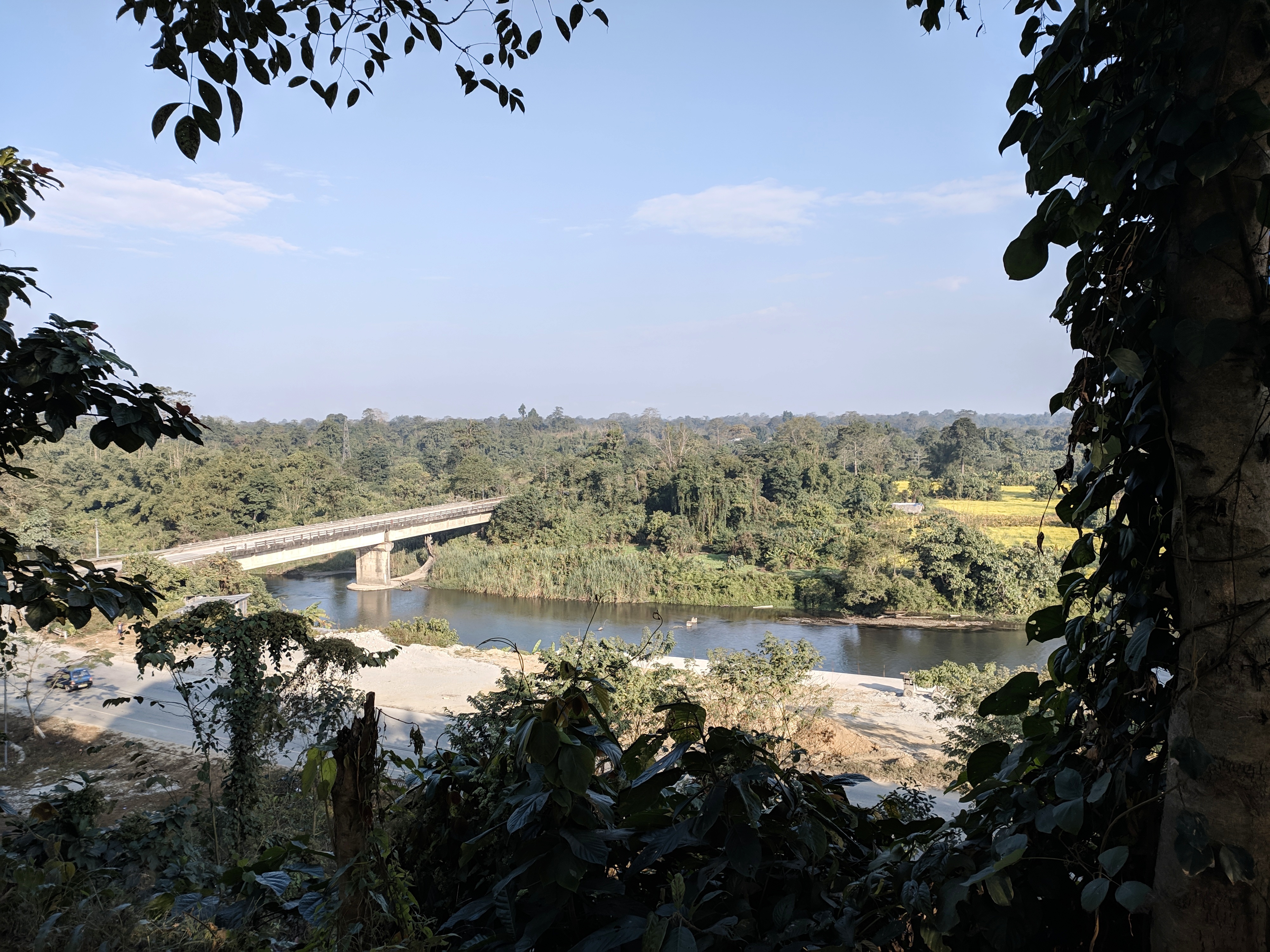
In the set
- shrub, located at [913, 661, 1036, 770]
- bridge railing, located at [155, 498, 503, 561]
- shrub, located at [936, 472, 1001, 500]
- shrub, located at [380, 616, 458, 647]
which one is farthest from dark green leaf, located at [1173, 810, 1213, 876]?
shrub, located at [936, 472, 1001, 500]

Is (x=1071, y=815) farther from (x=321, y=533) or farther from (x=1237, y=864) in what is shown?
(x=321, y=533)

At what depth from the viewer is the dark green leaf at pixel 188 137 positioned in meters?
0.93

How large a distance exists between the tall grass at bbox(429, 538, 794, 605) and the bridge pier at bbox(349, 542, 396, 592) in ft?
4.52

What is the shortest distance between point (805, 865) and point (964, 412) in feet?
123

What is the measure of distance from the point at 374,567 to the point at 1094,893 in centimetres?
2079

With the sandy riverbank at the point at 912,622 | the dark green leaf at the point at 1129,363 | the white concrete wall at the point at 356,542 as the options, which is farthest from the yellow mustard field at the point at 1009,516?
the dark green leaf at the point at 1129,363

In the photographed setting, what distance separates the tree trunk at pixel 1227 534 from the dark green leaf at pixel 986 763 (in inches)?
9.9

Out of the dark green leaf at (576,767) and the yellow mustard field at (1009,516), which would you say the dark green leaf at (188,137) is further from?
the yellow mustard field at (1009,516)

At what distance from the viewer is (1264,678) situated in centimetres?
66

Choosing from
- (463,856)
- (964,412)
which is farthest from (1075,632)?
(964,412)

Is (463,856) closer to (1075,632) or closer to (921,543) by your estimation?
(1075,632)

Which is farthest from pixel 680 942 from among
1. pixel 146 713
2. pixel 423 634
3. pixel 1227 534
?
pixel 423 634

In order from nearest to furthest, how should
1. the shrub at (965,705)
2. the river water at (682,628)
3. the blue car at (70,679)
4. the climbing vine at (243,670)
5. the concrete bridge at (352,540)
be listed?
1. the climbing vine at (243,670)
2. the shrub at (965,705)
3. the blue car at (70,679)
4. the river water at (682,628)
5. the concrete bridge at (352,540)

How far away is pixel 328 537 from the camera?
17.8 m
